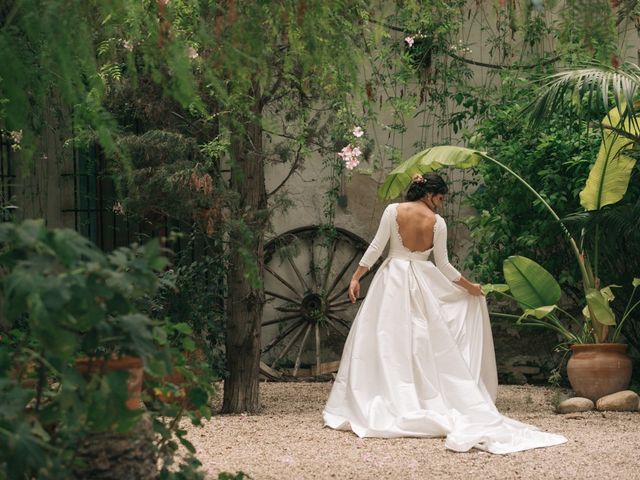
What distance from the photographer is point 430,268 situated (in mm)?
7074

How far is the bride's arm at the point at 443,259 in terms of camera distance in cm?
701

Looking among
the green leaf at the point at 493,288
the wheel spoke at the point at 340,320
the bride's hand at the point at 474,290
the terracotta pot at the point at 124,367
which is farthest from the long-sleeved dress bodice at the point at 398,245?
the terracotta pot at the point at 124,367

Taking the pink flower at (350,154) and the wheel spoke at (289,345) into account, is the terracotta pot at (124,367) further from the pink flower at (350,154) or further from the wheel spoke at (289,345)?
the wheel spoke at (289,345)

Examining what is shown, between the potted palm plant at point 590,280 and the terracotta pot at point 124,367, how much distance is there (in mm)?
4602

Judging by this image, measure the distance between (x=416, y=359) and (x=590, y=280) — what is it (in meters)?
2.08

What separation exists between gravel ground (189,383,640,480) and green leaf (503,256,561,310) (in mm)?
954

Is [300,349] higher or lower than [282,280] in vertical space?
lower

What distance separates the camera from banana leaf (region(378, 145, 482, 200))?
7.94m

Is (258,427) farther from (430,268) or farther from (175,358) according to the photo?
(175,358)

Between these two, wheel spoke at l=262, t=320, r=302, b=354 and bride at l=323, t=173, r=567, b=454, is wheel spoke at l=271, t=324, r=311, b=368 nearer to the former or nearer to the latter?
wheel spoke at l=262, t=320, r=302, b=354

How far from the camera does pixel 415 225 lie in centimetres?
700

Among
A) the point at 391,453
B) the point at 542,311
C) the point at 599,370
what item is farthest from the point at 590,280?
the point at 391,453

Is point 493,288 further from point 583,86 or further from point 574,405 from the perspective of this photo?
point 583,86

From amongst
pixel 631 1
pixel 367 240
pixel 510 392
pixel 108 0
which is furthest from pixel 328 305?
pixel 108 0
